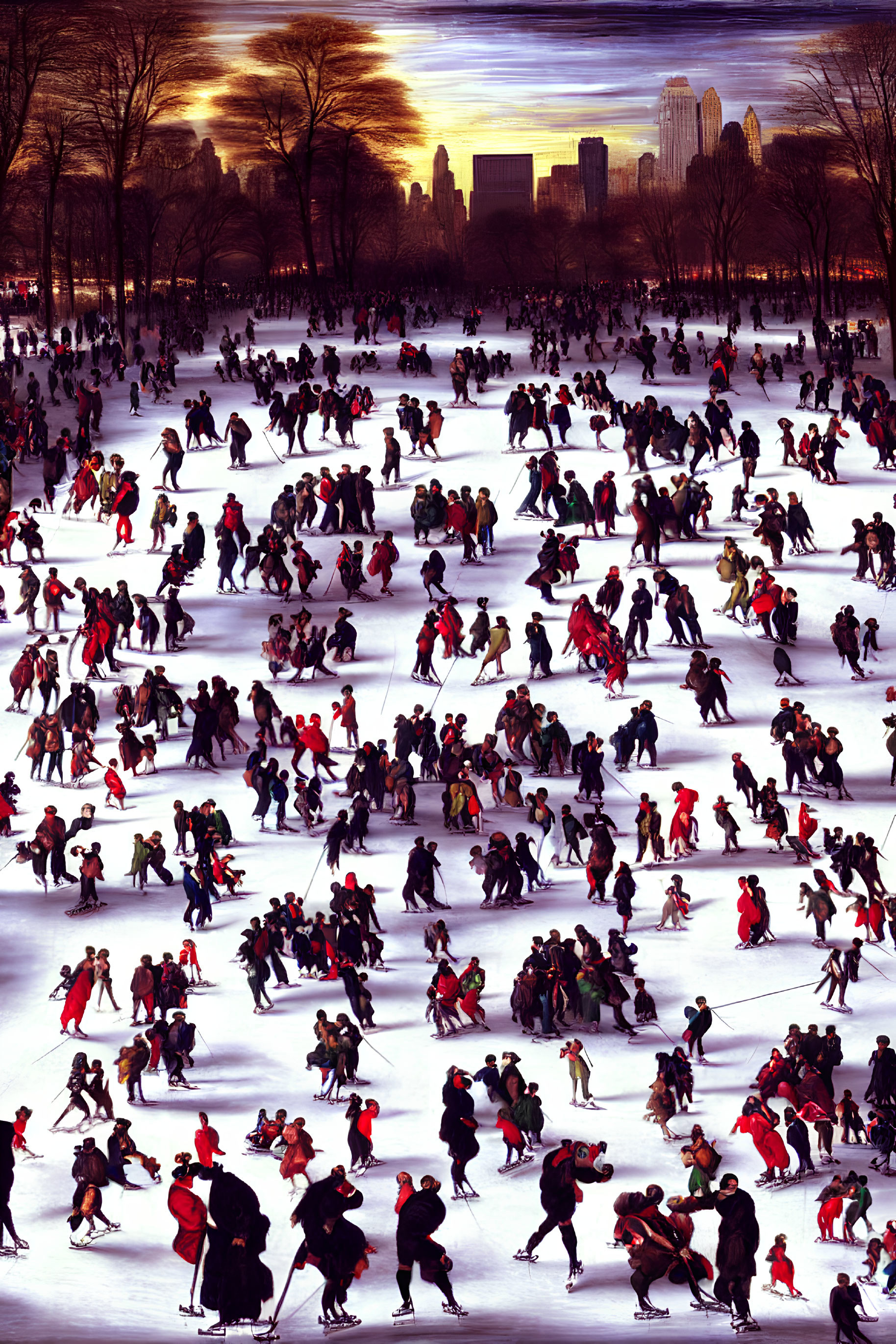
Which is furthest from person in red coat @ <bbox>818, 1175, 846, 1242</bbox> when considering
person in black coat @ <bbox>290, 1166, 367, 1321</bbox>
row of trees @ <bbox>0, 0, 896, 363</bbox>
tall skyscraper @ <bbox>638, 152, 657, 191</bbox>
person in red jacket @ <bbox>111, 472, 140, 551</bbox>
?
tall skyscraper @ <bbox>638, 152, 657, 191</bbox>

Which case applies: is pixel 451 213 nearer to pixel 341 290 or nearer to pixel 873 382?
pixel 341 290

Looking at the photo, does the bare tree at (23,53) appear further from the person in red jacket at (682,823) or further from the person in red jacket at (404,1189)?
the person in red jacket at (404,1189)

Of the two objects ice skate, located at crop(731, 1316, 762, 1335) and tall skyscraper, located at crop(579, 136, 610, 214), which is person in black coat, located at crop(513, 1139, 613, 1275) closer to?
ice skate, located at crop(731, 1316, 762, 1335)

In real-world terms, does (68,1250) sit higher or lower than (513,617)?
lower

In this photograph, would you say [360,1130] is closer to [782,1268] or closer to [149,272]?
[782,1268]

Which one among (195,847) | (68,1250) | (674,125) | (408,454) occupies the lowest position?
(68,1250)

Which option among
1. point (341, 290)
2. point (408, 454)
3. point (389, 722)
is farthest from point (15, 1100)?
point (341, 290)
